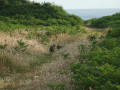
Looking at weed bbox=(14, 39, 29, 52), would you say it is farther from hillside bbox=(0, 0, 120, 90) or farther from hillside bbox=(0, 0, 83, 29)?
hillside bbox=(0, 0, 83, 29)

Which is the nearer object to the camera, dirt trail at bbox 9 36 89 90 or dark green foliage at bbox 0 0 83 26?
dirt trail at bbox 9 36 89 90

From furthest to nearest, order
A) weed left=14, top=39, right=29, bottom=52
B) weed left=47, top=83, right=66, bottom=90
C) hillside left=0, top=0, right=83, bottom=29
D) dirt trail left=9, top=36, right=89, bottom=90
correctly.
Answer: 1. hillside left=0, top=0, right=83, bottom=29
2. weed left=14, top=39, right=29, bottom=52
3. dirt trail left=9, top=36, right=89, bottom=90
4. weed left=47, top=83, right=66, bottom=90

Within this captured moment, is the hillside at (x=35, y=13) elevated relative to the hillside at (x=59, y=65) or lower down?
elevated

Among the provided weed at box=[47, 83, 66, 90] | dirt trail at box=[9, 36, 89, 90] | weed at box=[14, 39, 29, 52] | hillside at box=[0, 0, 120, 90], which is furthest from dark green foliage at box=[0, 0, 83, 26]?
weed at box=[47, 83, 66, 90]

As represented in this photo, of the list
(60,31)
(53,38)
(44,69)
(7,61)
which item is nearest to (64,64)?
(44,69)

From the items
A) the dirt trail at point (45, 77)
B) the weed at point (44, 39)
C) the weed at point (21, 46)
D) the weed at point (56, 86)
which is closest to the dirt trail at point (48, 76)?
the dirt trail at point (45, 77)

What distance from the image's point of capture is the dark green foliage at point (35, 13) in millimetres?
23969

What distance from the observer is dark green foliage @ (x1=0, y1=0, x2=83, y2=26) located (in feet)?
78.6

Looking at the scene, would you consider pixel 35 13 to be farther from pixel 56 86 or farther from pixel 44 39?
pixel 56 86

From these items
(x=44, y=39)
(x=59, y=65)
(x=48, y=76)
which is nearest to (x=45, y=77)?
(x=48, y=76)

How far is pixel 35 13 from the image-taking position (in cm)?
2606

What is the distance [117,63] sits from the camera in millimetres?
6023

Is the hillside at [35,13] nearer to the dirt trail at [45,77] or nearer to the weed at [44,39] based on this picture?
the weed at [44,39]

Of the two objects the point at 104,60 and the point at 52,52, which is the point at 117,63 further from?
the point at 52,52
